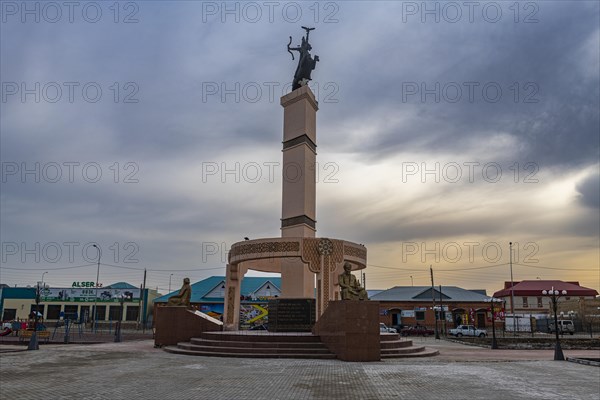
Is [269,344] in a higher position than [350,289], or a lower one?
lower

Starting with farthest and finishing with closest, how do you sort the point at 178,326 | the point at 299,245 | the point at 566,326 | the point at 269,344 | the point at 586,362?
the point at 566,326 < the point at 299,245 < the point at 178,326 < the point at 269,344 < the point at 586,362

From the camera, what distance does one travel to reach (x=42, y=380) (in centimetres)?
1260

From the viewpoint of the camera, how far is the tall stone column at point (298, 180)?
84.1 feet

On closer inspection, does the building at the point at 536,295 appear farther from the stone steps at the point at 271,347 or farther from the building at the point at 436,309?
the stone steps at the point at 271,347

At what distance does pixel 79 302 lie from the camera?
218ft

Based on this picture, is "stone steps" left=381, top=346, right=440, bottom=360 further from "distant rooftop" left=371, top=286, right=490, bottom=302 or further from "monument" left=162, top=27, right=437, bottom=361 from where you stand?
"distant rooftop" left=371, top=286, right=490, bottom=302

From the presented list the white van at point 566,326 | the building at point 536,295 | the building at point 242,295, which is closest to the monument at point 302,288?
the building at point 242,295

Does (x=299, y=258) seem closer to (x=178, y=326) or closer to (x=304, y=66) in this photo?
(x=178, y=326)

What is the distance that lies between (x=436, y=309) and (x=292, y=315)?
38795 millimetres

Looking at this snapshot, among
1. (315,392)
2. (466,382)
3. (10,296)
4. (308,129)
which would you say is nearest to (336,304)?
(466,382)

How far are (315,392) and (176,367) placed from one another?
239 inches

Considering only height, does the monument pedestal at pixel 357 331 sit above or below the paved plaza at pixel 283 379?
above

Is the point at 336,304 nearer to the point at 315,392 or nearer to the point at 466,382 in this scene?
the point at 466,382

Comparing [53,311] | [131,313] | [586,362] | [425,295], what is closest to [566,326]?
[425,295]
